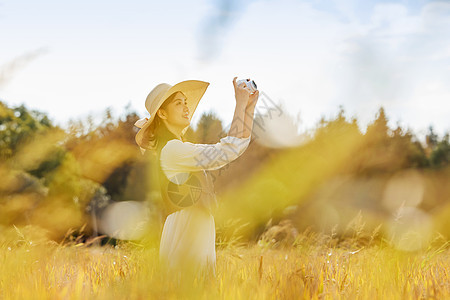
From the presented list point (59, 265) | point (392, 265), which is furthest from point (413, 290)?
point (59, 265)

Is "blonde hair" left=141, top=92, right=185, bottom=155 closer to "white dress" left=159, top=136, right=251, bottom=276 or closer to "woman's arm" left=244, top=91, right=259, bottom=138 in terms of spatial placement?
"white dress" left=159, top=136, right=251, bottom=276

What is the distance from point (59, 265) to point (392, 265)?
2310mm

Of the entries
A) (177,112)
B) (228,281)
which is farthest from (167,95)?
(228,281)

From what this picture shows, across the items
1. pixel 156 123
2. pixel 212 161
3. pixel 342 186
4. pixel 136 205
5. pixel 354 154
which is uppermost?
pixel 156 123

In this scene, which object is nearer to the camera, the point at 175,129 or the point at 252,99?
the point at 252,99

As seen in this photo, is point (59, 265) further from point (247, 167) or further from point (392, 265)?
point (247, 167)

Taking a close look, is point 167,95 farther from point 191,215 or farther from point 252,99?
point 191,215

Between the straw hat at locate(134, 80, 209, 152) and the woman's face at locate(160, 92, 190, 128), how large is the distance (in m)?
0.06

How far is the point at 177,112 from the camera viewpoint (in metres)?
2.87

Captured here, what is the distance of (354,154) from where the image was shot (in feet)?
40.4

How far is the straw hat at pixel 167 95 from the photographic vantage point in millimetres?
2812

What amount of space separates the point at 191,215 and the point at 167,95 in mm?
787

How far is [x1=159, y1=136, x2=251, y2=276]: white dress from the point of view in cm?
256

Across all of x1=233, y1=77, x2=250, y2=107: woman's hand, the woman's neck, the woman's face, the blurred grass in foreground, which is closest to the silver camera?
x1=233, y1=77, x2=250, y2=107: woman's hand
